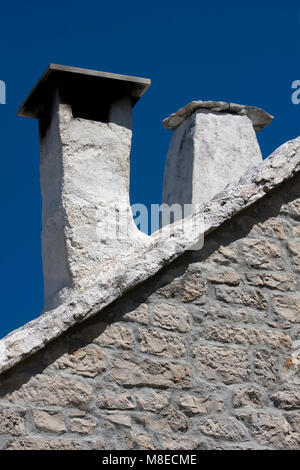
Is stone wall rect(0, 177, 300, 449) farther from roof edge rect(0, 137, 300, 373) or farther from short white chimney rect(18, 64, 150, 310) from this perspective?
short white chimney rect(18, 64, 150, 310)

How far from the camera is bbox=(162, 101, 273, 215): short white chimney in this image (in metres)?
7.36

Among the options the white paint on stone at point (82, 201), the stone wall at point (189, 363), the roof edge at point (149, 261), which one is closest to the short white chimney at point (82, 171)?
the white paint on stone at point (82, 201)

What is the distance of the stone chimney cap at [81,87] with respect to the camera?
585 cm

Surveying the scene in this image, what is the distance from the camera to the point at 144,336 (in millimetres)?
4398

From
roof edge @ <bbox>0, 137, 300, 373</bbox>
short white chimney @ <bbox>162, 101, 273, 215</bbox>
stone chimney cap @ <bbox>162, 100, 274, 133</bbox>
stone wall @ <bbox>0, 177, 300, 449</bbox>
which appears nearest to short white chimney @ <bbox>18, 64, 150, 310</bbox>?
roof edge @ <bbox>0, 137, 300, 373</bbox>

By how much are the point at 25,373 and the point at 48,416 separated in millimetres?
254

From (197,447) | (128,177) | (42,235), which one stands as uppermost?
(128,177)

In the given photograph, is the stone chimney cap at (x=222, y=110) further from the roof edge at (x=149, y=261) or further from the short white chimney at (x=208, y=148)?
the roof edge at (x=149, y=261)

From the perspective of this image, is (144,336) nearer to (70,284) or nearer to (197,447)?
(197,447)

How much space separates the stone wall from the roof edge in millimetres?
78

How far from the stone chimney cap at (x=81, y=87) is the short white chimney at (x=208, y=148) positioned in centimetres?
147

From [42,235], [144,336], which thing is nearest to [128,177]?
[42,235]

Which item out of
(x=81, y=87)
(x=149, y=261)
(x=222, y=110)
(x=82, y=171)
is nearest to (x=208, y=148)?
(x=222, y=110)

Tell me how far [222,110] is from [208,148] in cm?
51
